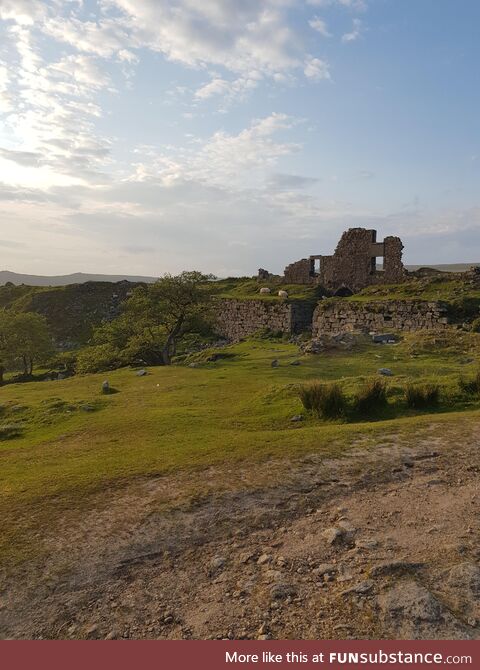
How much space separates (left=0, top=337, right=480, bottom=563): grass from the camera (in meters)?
6.72

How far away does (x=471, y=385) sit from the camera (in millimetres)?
11523

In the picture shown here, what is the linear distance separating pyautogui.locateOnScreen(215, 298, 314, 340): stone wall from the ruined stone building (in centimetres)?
672

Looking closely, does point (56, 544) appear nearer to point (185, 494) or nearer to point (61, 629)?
point (61, 629)

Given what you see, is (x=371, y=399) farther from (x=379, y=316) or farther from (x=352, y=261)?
(x=352, y=261)

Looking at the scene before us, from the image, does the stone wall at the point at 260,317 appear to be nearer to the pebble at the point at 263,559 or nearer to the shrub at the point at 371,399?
the shrub at the point at 371,399

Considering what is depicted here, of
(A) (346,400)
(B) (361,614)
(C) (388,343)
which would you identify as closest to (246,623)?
(B) (361,614)

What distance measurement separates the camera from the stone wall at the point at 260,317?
1214 inches

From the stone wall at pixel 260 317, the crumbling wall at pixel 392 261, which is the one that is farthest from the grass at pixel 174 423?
the crumbling wall at pixel 392 261

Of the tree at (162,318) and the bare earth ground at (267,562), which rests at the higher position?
the tree at (162,318)

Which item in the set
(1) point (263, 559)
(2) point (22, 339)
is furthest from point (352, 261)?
(1) point (263, 559)

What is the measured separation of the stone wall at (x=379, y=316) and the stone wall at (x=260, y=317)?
1537 millimetres

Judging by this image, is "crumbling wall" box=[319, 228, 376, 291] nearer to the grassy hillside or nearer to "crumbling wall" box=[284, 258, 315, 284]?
"crumbling wall" box=[284, 258, 315, 284]

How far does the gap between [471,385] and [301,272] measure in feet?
98.2

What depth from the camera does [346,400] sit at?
10922 mm
